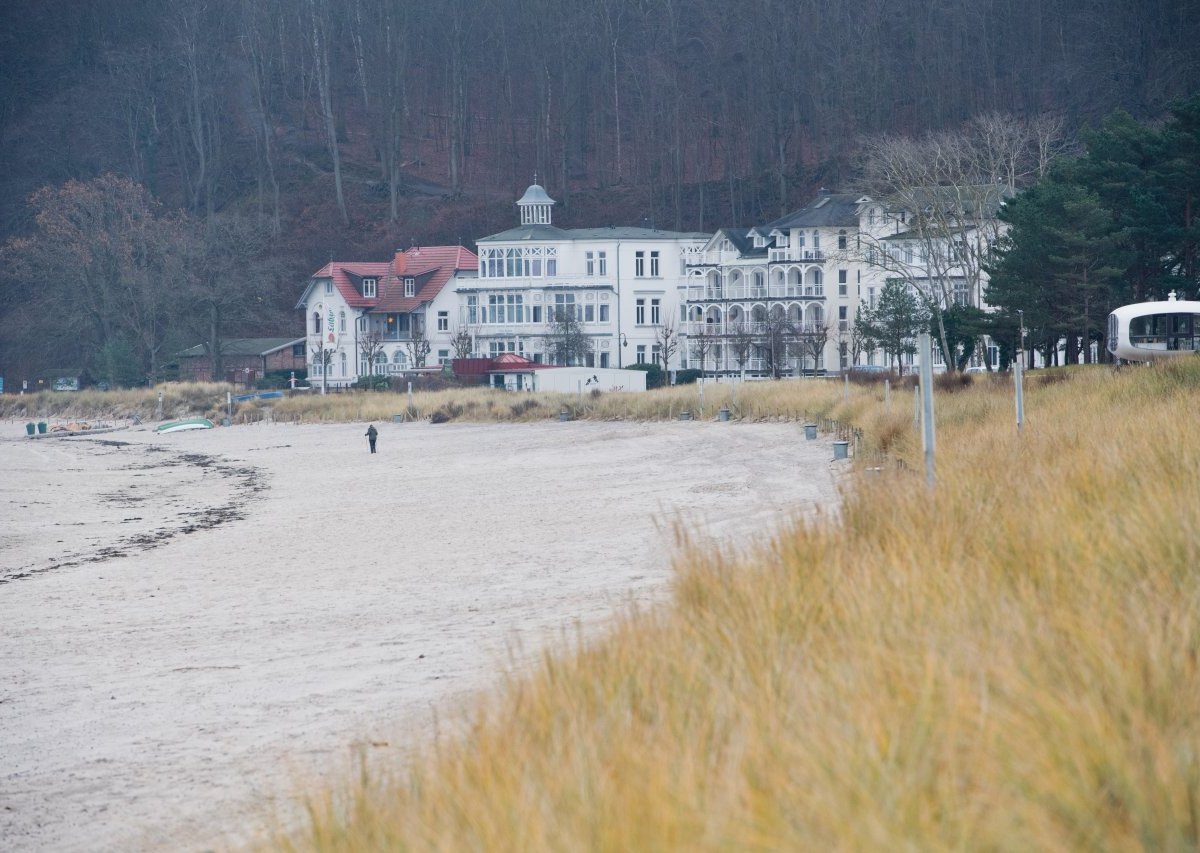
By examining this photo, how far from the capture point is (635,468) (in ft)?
Answer: 89.4

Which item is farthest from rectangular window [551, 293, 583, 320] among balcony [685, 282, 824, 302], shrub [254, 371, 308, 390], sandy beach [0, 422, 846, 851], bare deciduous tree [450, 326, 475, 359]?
sandy beach [0, 422, 846, 851]

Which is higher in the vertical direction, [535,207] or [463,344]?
[535,207]

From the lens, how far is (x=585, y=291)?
83.8 meters

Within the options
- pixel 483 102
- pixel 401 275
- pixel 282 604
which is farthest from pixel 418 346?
pixel 282 604

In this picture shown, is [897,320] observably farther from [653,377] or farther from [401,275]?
[401,275]

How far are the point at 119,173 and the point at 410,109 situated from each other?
85.8 feet

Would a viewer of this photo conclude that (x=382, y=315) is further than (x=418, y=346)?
Yes

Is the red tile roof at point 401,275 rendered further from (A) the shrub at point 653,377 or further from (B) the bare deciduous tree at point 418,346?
(A) the shrub at point 653,377

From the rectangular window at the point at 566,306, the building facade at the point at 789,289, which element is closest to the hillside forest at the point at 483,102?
the building facade at the point at 789,289

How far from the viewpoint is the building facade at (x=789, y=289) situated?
7800 cm

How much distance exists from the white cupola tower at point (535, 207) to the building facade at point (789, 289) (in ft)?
37.1

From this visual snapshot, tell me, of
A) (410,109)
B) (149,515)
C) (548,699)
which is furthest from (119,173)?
(548,699)

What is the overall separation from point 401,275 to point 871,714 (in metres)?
85.0

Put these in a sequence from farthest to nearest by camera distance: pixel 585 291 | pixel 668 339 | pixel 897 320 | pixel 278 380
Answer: pixel 585 291 < pixel 278 380 < pixel 668 339 < pixel 897 320
